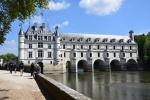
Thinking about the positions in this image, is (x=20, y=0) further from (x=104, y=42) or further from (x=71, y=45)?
(x=104, y=42)

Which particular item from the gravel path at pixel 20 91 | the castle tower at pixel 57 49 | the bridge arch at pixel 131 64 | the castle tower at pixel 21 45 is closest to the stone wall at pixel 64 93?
the gravel path at pixel 20 91

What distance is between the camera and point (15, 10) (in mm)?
13312

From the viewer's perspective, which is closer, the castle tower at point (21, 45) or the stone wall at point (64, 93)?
the stone wall at point (64, 93)

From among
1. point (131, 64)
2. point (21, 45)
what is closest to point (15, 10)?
point (21, 45)

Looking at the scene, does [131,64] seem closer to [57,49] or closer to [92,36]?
[92,36]

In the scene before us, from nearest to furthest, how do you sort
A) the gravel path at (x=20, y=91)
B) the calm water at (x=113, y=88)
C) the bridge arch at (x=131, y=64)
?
the gravel path at (x=20, y=91) < the calm water at (x=113, y=88) < the bridge arch at (x=131, y=64)

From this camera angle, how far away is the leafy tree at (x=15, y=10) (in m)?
13.2

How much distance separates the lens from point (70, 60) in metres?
65.9

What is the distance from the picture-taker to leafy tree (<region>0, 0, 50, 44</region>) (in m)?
13.2

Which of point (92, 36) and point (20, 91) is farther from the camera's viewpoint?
point (92, 36)

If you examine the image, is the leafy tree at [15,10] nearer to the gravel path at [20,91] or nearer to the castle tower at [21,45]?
the gravel path at [20,91]

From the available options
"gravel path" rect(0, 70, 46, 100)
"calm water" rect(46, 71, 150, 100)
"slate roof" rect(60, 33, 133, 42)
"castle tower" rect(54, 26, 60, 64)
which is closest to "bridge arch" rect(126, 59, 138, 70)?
"slate roof" rect(60, 33, 133, 42)

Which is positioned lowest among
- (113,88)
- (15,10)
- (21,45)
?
(113,88)

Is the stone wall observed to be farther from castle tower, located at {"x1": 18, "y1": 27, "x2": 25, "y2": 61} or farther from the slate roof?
the slate roof
